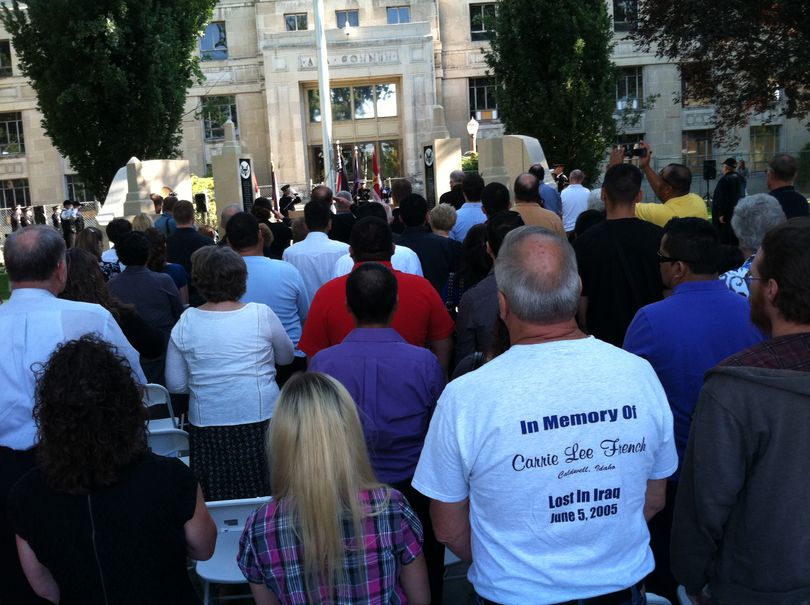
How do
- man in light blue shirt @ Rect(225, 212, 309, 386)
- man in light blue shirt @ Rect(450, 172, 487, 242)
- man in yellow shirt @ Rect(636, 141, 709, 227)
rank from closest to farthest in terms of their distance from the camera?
man in light blue shirt @ Rect(225, 212, 309, 386) < man in yellow shirt @ Rect(636, 141, 709, 227) < man in light blue shirt @ Rect(450, 172, 487, 242)

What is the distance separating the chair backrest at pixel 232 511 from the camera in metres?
3.58

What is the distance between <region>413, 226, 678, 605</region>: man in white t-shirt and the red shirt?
6.88 feet

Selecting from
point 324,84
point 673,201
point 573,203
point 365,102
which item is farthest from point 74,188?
point 673,201

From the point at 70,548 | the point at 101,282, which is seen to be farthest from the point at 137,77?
the point at 70,548

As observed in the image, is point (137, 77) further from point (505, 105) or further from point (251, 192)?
point (505, 105)

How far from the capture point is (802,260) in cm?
256

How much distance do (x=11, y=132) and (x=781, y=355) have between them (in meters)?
47.5

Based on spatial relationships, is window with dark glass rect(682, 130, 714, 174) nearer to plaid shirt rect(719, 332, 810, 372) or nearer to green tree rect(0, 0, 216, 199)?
green tree rect(0, 0, 216, 199)

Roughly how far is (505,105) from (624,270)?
59.2ft

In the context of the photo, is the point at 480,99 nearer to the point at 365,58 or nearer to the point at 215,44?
the point at 365,58

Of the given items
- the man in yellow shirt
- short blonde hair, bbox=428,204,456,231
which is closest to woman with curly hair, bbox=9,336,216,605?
the man in yellow shirt

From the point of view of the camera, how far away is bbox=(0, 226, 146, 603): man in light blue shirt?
3.47m

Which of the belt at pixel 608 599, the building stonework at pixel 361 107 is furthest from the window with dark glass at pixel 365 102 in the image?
the belt at pixel 608 599

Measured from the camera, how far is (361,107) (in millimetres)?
43344
